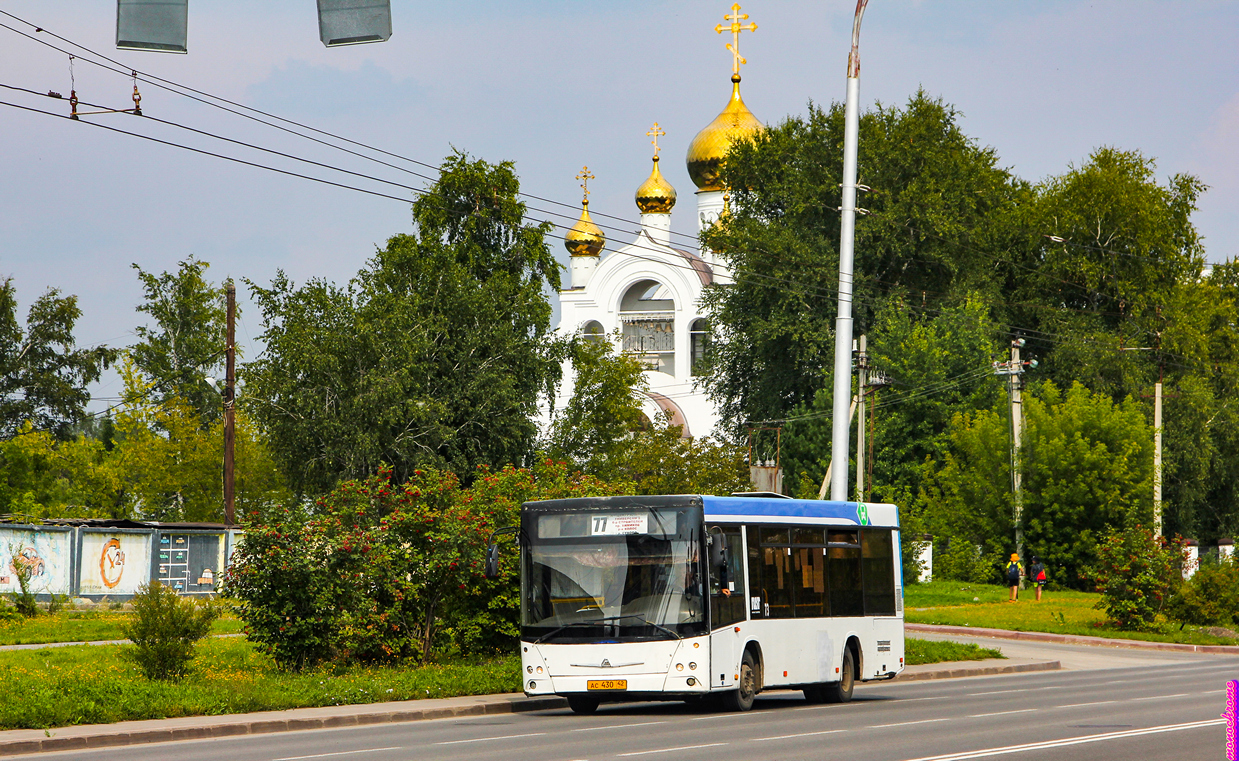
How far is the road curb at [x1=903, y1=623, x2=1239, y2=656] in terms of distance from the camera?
1256 inches

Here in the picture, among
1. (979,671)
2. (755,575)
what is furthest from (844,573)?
(979,671)

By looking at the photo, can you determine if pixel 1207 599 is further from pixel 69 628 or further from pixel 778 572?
pixel 69 628

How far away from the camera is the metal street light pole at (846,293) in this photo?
22.0m

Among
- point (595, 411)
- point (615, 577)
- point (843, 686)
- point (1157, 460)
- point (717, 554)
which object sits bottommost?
point (843, 686)

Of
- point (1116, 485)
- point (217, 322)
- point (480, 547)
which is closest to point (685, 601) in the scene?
point (480, 547)

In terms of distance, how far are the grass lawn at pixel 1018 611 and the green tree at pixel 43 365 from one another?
43003mm

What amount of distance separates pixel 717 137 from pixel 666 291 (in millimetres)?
8765

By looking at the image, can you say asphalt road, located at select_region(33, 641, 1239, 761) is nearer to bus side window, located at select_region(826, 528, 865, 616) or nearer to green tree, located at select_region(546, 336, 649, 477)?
bus side window, located at select_region(826, 528, 865, 616)

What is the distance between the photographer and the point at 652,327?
7781cm

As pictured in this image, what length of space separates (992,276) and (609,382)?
15.0 metres

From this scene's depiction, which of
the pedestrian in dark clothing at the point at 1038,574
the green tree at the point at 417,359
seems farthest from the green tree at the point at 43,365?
the pedestrian in dark clothing at the point at 1038,574

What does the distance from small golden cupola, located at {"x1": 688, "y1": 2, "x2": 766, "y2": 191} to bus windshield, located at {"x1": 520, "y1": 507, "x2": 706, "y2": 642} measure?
60579 millimetres

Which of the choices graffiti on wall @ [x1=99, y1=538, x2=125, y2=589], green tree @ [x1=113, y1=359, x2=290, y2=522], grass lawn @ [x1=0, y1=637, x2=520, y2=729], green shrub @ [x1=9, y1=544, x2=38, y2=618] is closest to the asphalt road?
grass lawn @ [x1=0, y1=637, x2=520, y2=729]

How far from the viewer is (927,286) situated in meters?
54.4
